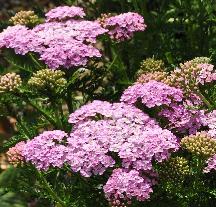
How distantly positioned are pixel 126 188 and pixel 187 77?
0.93m

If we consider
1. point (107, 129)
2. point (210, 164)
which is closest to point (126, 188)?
point (107, 129)

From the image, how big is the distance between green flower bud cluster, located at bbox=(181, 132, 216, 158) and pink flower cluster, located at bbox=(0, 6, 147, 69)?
1.04m

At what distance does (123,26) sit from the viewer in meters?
4.34

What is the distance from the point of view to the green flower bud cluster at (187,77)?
3.70 m

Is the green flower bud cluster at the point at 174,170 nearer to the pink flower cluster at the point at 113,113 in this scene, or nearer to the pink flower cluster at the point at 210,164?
the pink flower cluster at the point at 210,164

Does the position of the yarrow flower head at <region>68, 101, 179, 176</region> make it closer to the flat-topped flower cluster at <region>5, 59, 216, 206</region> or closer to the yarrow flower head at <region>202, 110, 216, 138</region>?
the flat-topped flower cluster at <region>5, 59, 216, 206</region>

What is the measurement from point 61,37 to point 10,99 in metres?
0.61

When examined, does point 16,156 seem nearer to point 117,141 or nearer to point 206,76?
point 117,141

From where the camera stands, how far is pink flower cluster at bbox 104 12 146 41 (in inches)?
171

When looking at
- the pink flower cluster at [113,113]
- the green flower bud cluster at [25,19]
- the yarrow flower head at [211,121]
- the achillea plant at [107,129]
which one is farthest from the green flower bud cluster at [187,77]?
the green flower bud cluster at [25,19]

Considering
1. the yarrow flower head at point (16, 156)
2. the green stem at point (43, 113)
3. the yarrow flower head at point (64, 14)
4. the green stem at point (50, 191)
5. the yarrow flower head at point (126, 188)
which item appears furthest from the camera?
the yarrow flower head at point (64, 14)

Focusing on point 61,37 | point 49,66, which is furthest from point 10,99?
point 61,37

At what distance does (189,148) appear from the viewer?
3.33m

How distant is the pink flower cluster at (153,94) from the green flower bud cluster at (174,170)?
42 centimetres
